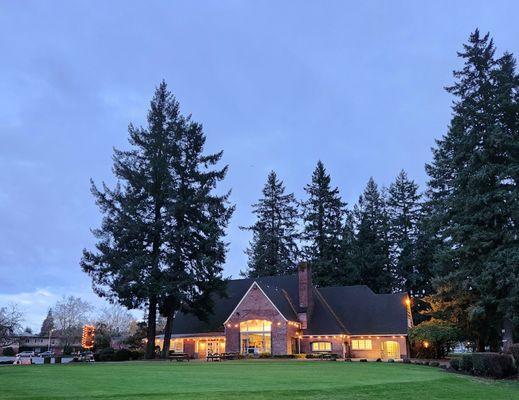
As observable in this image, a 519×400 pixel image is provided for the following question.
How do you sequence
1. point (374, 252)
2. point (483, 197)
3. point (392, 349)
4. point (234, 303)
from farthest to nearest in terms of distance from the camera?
1. point (374, 252)
2. point (234, 303)
3. point (392, 349)
4. point (483, 197)

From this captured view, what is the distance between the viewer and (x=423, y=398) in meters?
13.5

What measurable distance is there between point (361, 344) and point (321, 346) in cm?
379

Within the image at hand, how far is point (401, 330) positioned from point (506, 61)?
77.2ft

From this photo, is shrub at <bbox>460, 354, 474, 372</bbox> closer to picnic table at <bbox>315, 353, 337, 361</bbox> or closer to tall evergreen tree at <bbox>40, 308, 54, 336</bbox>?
picnic table at <bbox>315, 353, 337, 361</bbox>

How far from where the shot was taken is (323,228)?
6806 cm

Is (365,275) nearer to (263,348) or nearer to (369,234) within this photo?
(369,234)

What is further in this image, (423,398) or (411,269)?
(411,269)

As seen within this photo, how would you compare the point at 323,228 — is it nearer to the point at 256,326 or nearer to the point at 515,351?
the point at 256,326

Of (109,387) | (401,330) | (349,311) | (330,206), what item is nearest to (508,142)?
(401,330)

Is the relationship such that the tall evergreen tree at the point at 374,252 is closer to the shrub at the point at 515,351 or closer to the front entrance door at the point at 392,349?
the front entrance door at the point at 392,349

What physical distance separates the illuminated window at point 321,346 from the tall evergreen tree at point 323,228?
1850 cm

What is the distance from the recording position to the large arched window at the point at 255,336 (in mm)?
44438

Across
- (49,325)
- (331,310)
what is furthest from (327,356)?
(49,325)

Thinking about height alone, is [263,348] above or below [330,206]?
below
